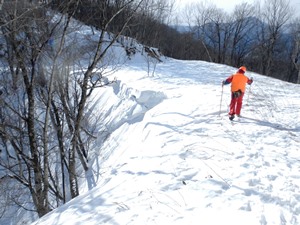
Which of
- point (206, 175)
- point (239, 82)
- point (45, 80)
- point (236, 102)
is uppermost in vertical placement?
point (239, 82)

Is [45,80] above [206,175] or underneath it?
above

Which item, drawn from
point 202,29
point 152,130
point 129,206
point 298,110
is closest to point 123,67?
point 152,130

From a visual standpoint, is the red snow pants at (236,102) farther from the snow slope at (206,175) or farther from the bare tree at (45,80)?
the bare tree at (45,80)

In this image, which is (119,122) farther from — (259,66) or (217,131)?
(259,66)

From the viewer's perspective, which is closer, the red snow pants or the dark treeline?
the red snow pants

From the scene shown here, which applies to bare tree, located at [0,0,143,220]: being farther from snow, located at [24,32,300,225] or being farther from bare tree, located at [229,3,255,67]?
bare tree, located at [229,3,255,67]

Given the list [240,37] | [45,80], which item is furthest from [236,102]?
[240,37]

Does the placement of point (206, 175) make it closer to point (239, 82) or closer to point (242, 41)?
point (239, 82)

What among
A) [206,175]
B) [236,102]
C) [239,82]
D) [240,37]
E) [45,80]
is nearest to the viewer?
[206,175]

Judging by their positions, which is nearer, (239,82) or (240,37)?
(239,82)

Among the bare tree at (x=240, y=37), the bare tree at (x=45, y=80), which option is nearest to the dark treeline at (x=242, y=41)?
the bare tree at (x=240, y=37)

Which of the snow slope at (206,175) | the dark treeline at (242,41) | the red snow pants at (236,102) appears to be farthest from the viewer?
the dark treeline at (242,41)

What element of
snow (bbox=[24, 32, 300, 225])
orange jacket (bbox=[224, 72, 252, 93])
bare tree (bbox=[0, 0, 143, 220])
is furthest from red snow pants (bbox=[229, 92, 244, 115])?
bare tree (bbox=[0, 0, 143, 220])

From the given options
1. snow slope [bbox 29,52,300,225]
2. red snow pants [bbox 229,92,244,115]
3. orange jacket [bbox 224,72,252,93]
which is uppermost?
orange jacket [bbox 224,72,252,93]
